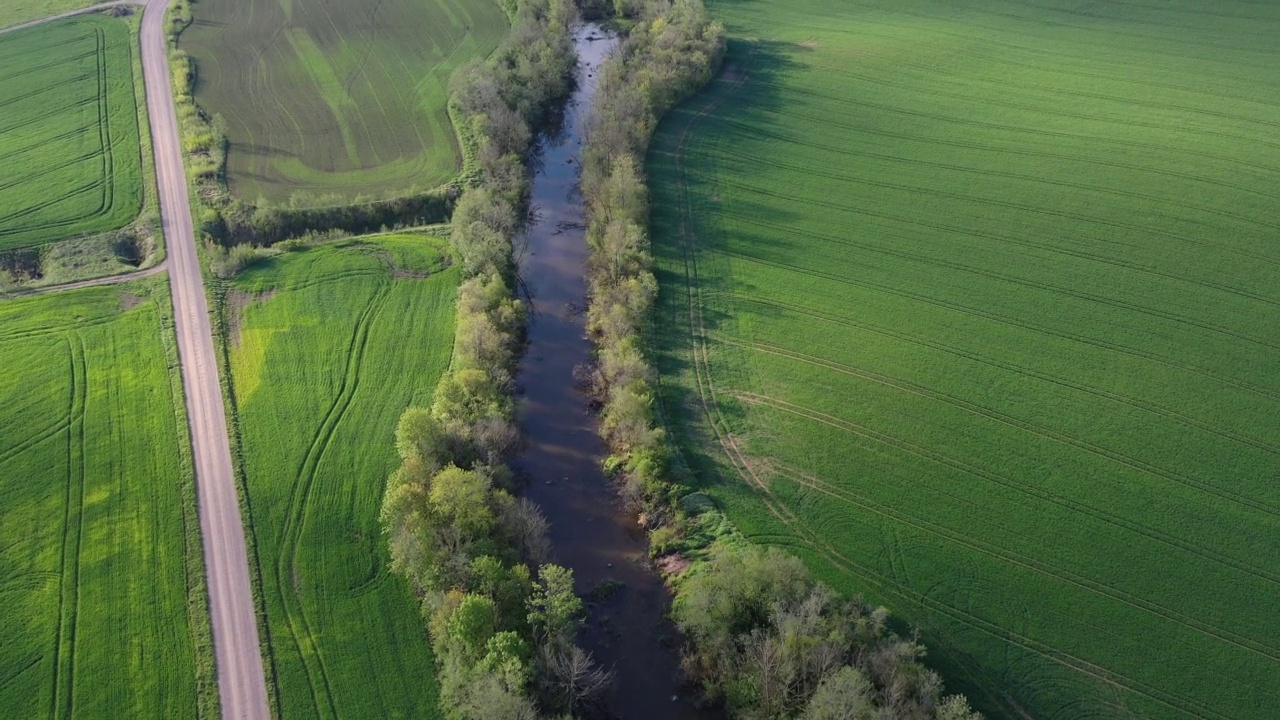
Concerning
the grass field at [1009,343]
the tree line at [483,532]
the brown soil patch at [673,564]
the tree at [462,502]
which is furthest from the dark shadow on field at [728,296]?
the tree at [462,502]

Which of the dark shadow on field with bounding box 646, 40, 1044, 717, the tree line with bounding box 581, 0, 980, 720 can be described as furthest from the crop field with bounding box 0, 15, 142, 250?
the dark shadow on field with bounding box 646, 40, 1044, 717

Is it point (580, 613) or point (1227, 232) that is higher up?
point (1227, 232)

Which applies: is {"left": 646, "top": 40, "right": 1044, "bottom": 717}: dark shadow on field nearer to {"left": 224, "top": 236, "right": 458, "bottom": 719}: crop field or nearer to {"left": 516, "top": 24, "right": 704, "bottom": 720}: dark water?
{"left": 516, "top": 24, "right": 704, "bottom": 720}: dark water

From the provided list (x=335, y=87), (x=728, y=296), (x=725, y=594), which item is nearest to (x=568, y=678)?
(x=725, y=594)

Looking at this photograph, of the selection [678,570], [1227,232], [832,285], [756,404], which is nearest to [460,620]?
[678,570]

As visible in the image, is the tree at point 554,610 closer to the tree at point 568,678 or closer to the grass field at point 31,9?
the tree at point 568,678

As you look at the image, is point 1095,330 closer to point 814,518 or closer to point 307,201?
point 814,518
